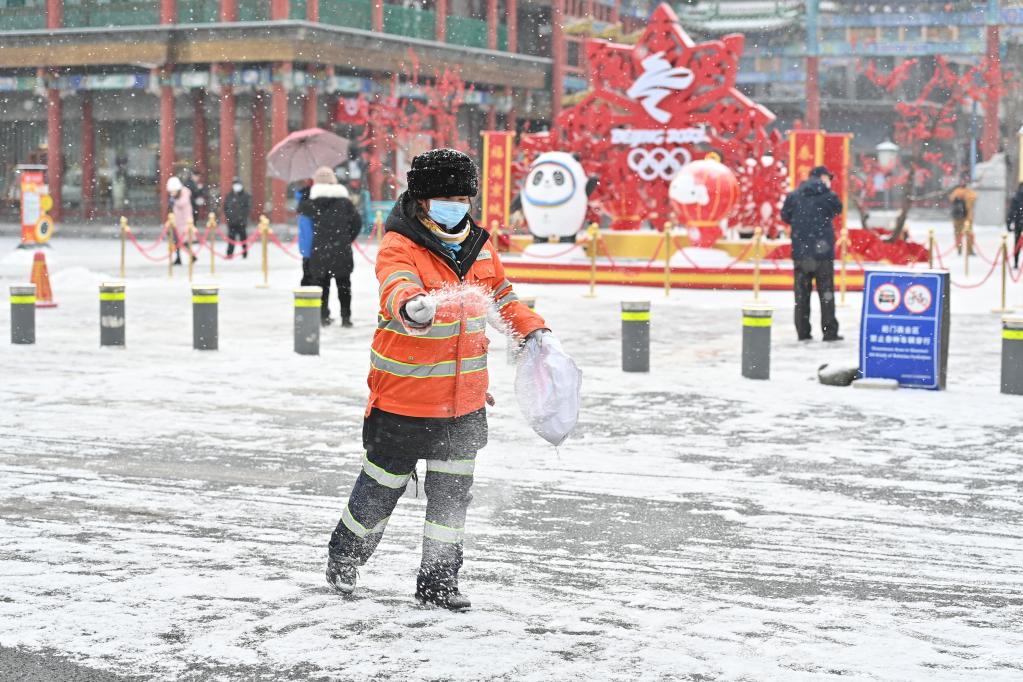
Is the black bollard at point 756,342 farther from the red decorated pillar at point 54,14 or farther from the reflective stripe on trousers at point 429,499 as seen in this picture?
the red decorated pillar at point 54,14

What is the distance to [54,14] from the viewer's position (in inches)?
1690

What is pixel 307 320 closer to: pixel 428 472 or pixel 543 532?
pixel 543 532

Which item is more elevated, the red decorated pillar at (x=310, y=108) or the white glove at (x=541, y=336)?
the red decorated pillar at (x=310, y=108)

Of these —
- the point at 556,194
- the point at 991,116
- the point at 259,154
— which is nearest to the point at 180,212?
the point at 556,194

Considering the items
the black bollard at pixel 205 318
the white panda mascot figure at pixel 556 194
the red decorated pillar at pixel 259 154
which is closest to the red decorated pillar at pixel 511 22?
the red decorated pillar at pixel 259 154

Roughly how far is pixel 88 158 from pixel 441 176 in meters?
39.7

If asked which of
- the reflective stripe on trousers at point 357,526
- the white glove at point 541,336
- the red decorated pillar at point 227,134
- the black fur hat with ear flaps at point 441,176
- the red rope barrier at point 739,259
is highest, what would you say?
the red decorated pillar at point 227,134

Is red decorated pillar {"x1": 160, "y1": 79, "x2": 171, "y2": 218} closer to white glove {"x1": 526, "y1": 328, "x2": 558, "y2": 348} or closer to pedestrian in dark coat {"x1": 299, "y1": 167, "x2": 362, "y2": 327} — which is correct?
pedestrian in dark coat {"x1": 299, "y1": 167, "x2": 362, "y2": 327}

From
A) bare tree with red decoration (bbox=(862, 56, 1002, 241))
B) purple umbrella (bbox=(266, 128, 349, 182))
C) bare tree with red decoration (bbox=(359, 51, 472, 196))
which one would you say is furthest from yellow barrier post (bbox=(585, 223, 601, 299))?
bare tree with red decoration (bbox=(359, 51, 472, 196))

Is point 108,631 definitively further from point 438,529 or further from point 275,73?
point 275,73

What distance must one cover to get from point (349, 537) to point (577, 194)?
61.2ft

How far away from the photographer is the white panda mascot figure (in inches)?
946

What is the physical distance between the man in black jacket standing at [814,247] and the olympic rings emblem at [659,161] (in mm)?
9176

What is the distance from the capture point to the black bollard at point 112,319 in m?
14.5
